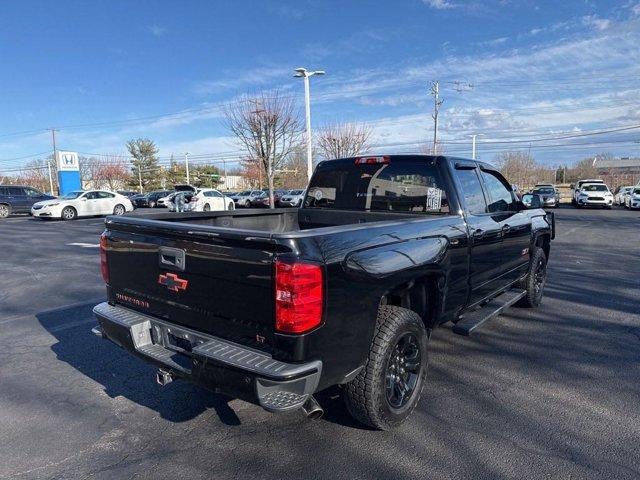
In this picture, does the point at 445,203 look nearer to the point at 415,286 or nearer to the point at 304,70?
the point at 415,286

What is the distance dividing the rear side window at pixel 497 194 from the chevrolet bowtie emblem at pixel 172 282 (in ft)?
10.7

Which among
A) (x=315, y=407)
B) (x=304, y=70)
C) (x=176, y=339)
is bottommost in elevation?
(x=315, y=407)

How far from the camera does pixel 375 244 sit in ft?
9.54

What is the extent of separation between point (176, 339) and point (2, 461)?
128cm

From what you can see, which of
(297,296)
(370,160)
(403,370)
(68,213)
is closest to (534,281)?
(370,160)

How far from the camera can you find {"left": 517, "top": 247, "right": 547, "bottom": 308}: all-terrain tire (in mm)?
5781

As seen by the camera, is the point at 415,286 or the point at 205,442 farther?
the point at 415,286

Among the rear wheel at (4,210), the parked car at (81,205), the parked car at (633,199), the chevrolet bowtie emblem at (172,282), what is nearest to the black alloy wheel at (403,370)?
the chevrolet bowtie emblem at (172,282)

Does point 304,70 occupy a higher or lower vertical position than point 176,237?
higher

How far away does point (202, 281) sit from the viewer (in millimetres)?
2770

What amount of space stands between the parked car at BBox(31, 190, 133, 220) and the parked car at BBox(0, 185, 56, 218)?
373cm

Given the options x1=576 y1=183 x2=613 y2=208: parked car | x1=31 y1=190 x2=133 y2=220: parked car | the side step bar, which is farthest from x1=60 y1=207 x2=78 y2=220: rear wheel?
x1=576 y1=183 x2=613 y2=208: parked car

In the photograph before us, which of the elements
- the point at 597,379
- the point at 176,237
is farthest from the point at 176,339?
the point at 597,379

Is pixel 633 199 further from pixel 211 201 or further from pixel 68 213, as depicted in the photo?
pixel 68 213
